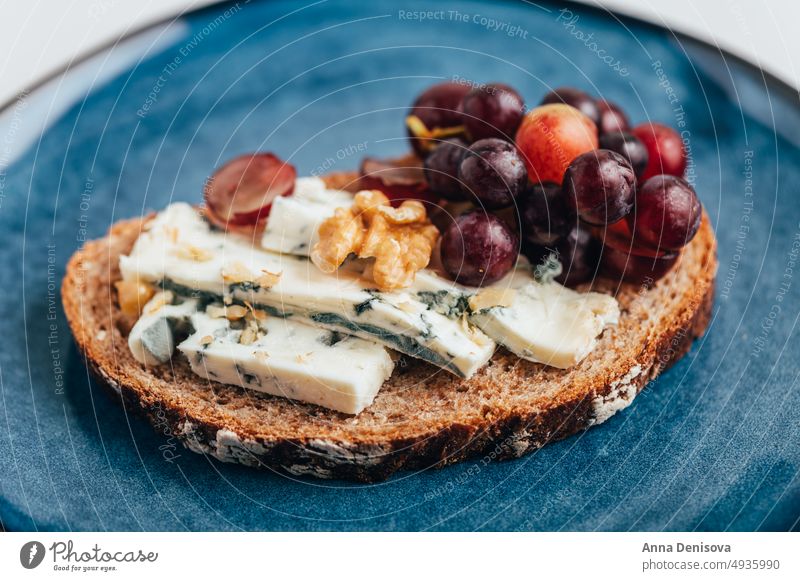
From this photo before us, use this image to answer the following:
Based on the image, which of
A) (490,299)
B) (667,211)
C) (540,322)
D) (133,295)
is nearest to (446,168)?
(490,299)

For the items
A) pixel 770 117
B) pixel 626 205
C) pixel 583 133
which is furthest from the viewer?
pixel 770 117

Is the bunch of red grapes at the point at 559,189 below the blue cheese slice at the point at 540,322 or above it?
above

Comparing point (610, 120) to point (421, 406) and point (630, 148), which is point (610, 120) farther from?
point (421, 406)

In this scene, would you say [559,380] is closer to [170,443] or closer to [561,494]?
[561,494]

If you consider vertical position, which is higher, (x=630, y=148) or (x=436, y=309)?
(x=630, y=148)

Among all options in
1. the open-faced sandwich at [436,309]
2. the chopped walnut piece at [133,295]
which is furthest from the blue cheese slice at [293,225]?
the chopped walnut piece at [133,295]

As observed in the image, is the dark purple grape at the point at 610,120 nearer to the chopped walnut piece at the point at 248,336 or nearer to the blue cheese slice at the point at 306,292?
the blue cheese slice at the point at 306,292

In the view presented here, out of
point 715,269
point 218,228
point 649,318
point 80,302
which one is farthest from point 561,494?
point 80,302
